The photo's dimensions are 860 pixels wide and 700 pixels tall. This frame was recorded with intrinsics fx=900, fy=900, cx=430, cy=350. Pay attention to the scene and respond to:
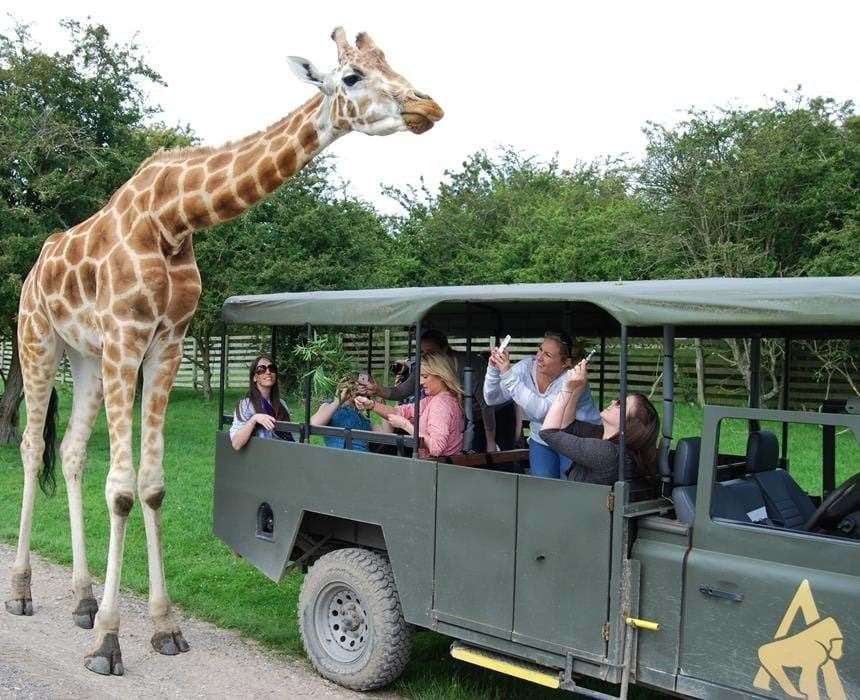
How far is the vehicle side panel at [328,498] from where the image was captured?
15.8 feet

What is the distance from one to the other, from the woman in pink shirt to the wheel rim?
3.09 feet

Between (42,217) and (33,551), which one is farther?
(42,217)

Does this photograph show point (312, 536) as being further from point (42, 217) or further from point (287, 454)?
point (42, 217)

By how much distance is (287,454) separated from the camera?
551cm

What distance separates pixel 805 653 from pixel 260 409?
3696 mm

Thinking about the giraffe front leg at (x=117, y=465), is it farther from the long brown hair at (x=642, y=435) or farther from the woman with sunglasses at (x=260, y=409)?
the long brown hair at (x=642, y=435)

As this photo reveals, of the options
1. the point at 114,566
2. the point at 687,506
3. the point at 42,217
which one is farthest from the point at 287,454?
the point at 42,217

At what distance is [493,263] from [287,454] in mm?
17973

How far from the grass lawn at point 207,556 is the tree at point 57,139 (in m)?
3.12

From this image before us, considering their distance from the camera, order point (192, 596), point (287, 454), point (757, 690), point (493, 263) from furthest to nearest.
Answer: point (493, 263), point (192, 596), point (287, 454), point (757, 690)

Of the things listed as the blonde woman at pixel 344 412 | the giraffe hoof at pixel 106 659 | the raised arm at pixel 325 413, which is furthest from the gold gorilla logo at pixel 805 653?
the giraffe hoof at pixel 106 659

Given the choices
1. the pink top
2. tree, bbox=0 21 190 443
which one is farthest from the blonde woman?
tree, bbox=0 21 190 443

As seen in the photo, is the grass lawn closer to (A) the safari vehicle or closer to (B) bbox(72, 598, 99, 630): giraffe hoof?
(B) bbox(72, 598, 99, 630): giraffe hoof

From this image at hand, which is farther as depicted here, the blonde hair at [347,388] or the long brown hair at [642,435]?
the blonde hair at [347,388]
